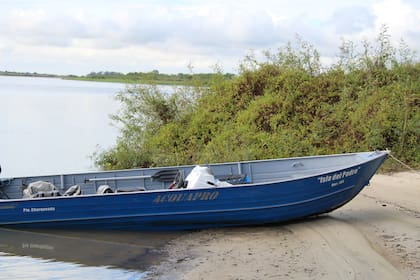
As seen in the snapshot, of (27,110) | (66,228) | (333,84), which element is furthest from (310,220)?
(27,110)

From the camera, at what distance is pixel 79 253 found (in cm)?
935

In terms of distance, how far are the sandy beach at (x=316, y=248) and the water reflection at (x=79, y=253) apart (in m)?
0.39

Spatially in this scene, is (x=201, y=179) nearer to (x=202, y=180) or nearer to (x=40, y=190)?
(x=202, y=180)

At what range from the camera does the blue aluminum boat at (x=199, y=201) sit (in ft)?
30.5

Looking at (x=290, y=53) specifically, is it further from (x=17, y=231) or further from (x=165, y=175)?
(x=17, y=231)

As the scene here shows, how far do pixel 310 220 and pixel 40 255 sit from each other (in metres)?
4.20

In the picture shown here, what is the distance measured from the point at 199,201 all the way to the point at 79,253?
1.96 meters

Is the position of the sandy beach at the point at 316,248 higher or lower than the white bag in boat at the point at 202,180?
lower

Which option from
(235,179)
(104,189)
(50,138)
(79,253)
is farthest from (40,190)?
(50,138)

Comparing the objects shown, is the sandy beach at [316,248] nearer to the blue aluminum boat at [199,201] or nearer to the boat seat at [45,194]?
the blue aluminum boat at [199,201]

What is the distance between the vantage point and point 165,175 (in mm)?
10922

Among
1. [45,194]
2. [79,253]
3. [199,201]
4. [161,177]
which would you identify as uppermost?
[161,177]

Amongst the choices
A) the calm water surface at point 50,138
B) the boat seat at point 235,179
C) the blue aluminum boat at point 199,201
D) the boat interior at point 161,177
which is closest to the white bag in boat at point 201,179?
the blue aluminum boat at point 199,201

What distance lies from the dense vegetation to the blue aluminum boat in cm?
402
